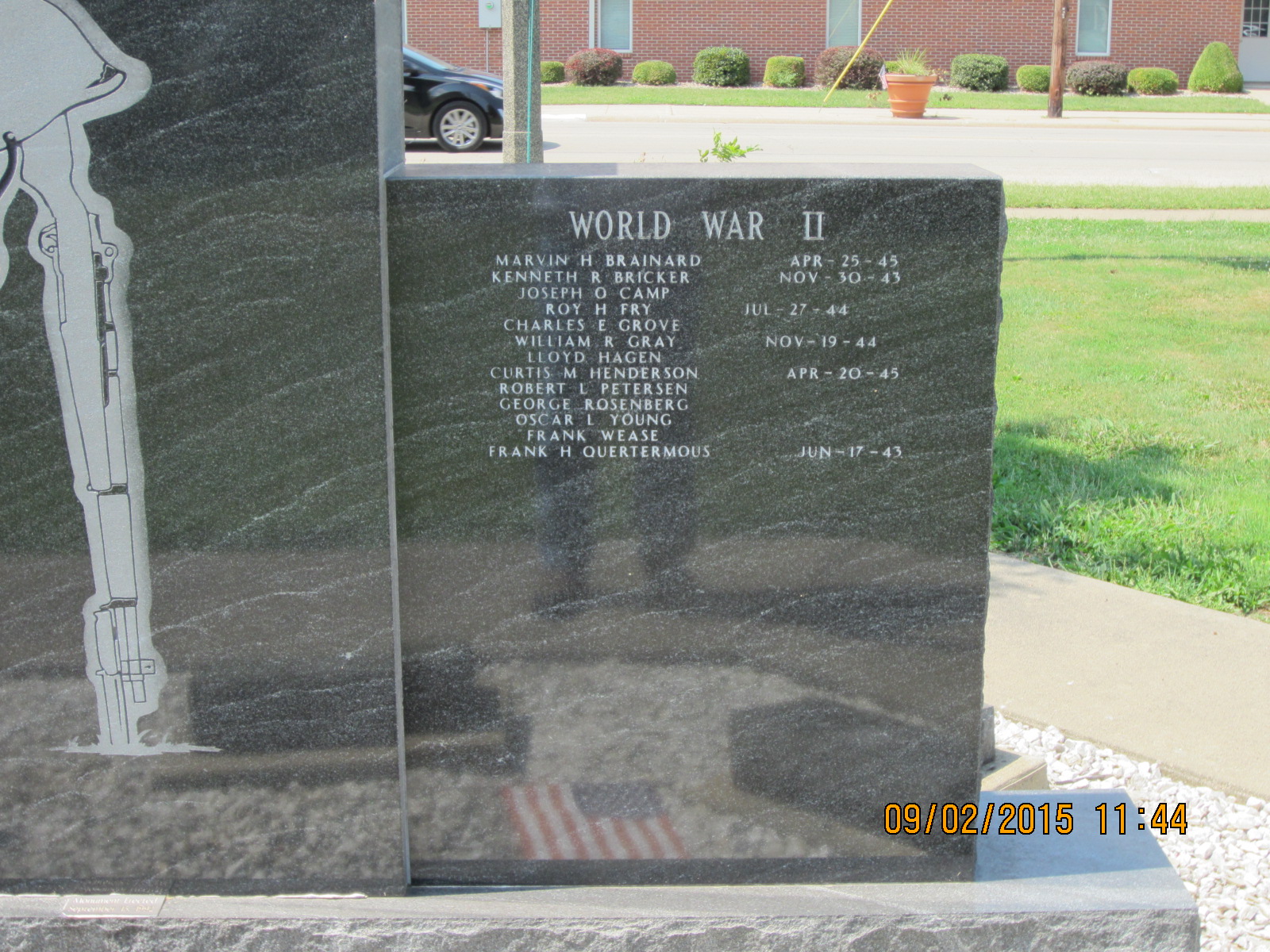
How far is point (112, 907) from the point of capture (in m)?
2.89

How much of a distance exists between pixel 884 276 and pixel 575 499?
0.84 metres

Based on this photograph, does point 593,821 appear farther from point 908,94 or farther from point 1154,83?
point 1154,83

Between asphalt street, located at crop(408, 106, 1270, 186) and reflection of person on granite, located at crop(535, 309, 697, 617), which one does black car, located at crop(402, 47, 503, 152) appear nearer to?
asphalt street, located at crop(408, 106, 1270, 186)

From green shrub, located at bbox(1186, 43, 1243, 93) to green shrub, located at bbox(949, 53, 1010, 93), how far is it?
4634 millimetres

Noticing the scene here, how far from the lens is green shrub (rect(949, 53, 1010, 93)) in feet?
101

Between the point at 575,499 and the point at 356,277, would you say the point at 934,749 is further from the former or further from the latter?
the point at 356,277

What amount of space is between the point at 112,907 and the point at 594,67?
98.9 ft

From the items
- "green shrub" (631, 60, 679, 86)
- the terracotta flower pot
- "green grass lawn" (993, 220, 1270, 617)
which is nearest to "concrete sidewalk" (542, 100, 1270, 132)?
the terracotta flower pot

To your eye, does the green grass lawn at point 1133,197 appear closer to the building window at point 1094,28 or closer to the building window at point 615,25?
the building window at point 1094,28

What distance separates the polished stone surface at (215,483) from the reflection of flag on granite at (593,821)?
0.31 meters

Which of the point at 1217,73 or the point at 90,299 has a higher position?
the point at 1217,73
